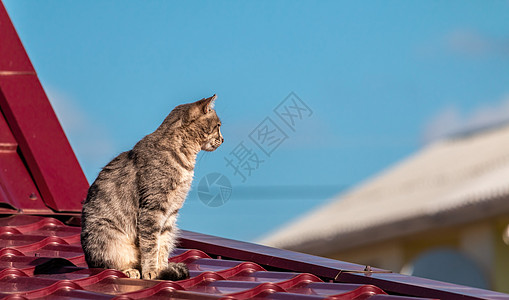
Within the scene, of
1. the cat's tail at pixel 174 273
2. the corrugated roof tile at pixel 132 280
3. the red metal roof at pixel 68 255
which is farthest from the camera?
the cat's tail at pixel 174 273

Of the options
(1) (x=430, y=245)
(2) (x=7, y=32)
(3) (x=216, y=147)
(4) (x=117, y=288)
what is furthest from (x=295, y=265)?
(1) (x=430, y=245)

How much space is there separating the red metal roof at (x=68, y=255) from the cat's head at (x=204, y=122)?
790mm

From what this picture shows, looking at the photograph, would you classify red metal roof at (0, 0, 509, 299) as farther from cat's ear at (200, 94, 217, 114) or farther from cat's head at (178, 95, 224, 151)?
cat's ear at (200, 94, 217, 114)

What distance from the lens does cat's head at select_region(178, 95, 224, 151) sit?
5.29 m

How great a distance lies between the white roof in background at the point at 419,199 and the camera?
1334cm

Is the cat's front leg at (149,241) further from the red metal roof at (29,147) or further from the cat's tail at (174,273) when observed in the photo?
the red metal roof at (29,147)

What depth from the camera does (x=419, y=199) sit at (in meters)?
14.8

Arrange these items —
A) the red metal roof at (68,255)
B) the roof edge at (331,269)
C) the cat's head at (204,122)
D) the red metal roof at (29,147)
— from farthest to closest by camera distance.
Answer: the red metal roof at (29,147)
the cat's head at (204,122)
the roof edge at (331,269)
the red metal roof at (68,255)

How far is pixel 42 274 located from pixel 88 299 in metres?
0.83

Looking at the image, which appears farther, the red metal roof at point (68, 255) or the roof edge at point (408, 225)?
the roof edge at point (408, 225)

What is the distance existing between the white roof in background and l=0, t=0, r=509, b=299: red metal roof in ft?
26.3

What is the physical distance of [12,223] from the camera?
6.13 m

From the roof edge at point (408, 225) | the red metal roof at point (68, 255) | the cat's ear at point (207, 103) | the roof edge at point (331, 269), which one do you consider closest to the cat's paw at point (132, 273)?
the red metal roof at point (68, 255)

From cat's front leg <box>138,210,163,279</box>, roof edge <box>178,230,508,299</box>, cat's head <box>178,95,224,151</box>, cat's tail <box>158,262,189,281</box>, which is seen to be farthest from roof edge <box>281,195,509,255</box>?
cat's tail <box>158,262,189,281</box>
